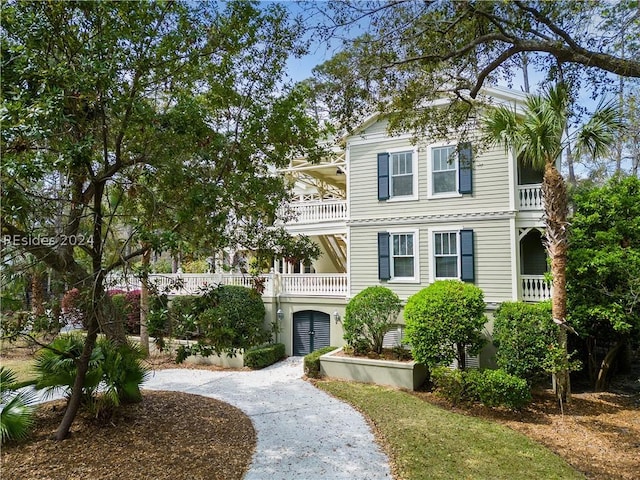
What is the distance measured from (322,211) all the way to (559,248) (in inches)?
325

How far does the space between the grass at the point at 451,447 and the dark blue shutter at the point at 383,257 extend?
4.81 metres

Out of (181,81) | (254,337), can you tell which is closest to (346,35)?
(181,81)

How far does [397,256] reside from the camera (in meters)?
13.6

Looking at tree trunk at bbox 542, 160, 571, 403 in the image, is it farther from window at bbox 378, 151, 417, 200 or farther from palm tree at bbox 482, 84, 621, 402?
window at bbox 378, 151, 417, 200

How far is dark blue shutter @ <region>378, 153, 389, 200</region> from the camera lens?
13.7 metres

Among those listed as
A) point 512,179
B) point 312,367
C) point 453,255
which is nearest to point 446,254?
point 453,255

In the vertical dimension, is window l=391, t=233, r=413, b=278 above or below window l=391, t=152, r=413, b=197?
below

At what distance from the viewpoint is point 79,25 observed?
19.8ft

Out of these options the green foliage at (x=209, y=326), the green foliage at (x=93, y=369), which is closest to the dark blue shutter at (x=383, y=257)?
the green foliage at (x=209, y=326)

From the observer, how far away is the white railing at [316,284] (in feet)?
47.9

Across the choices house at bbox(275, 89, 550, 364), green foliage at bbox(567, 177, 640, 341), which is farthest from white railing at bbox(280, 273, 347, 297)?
green foliage at bbox(567, 177, 640, 341)

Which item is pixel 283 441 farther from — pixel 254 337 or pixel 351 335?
→ pixel 351 335

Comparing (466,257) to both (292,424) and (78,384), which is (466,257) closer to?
(292,424)

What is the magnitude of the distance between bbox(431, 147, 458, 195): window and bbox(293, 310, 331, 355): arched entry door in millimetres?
6130
